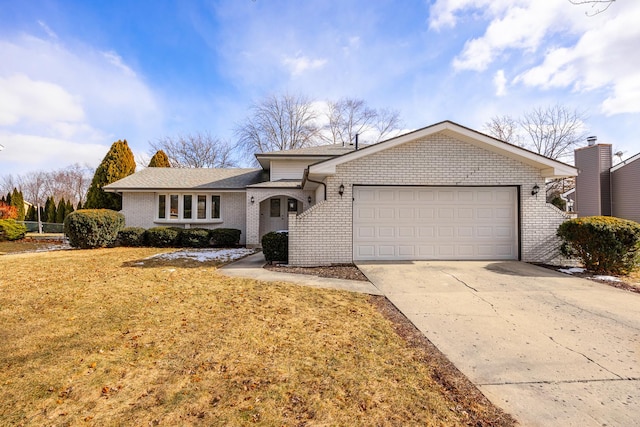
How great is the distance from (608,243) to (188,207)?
54.6 feet

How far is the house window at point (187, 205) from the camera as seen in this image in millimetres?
16000

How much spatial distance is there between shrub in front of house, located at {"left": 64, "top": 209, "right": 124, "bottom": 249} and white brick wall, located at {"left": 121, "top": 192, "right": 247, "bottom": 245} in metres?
1.88

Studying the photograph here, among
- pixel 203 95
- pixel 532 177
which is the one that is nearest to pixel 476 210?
pixel 532 177

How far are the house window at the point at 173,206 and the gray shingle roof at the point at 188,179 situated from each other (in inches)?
28.9

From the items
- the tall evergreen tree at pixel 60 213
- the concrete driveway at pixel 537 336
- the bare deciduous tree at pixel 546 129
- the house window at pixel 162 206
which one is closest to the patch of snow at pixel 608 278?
the concrete driveway at pixel 537 336

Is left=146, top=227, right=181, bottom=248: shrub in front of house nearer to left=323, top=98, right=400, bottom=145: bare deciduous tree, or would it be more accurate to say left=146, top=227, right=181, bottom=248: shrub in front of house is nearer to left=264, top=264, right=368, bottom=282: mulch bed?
left=264, top=264, right=368, bottom=282: mulch bed

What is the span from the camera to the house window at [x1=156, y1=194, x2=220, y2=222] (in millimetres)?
15945

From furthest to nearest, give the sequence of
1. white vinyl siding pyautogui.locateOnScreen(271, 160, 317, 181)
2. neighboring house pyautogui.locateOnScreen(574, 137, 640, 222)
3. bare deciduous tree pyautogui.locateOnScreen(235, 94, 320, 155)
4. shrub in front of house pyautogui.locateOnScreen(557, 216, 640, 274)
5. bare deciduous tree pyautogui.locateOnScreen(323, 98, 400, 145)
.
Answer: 1. bare deciduous tree pyautogui.locateOnScreen(323, 98, 400, 145)
2. bare deciduous tree pyautogui.locateOnScreen(235, 94, 320, 155)
3. white vinyl siding pyautogui.locateOnScreen(271, 160, 317, 181)
4. neighboring house pyautogui.locateOnScreen(574, 137, 640, 222)
5. shrub in front of house pyautogui.locateOnScreen(557, 216, 640, 274)

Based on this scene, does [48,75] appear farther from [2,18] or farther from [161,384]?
[161,384]

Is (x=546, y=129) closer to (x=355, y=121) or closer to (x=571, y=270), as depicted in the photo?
(x=355, y=121)

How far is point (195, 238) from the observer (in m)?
14.2

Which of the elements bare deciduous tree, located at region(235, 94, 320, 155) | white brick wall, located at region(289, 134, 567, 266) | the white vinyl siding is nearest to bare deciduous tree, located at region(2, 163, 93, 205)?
bare deciduous tree, located at region(235, 94, 320, 155)

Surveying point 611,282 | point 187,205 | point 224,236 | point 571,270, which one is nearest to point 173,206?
point 187,205

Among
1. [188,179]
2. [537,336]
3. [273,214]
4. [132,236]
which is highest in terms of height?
[188,179]
